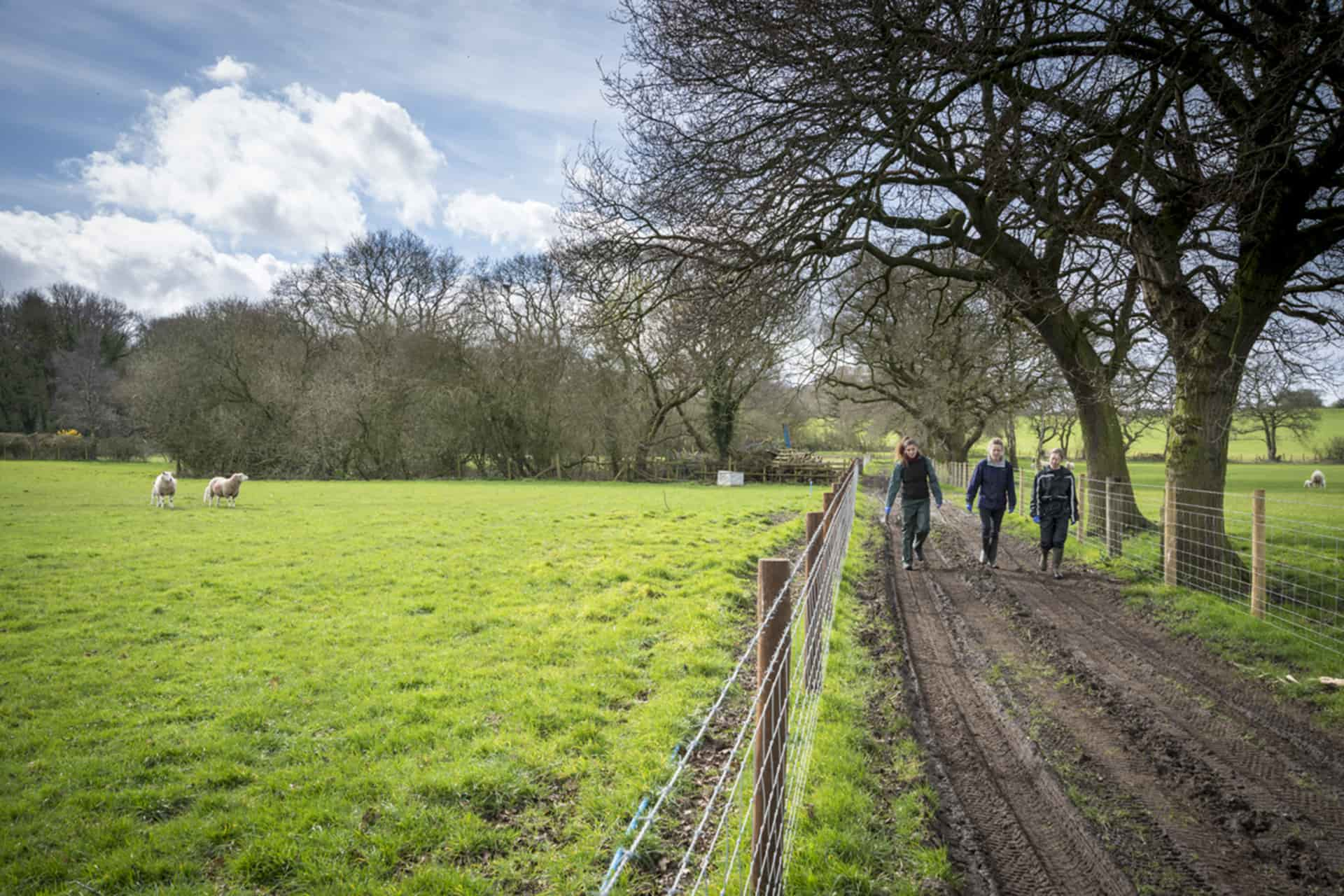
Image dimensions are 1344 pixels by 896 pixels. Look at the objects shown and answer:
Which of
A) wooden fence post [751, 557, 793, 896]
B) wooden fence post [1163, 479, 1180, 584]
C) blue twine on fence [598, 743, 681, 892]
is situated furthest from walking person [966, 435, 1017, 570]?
wooden fence post [751, 557, 793, 896]

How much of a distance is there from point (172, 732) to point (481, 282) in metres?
38.2

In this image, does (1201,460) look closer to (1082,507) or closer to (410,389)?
(1082,507)

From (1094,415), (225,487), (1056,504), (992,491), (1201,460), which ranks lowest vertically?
(225,487)

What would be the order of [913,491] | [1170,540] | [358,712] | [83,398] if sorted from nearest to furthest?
[358,712] → [1170,540] → [913,491] → [83,398]

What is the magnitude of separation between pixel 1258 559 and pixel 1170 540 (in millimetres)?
1780

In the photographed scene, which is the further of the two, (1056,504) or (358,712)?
(1056,504)

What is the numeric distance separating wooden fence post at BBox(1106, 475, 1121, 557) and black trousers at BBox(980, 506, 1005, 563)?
2.29 meters

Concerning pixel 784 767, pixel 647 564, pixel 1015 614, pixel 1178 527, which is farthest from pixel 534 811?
pixel 1178 527

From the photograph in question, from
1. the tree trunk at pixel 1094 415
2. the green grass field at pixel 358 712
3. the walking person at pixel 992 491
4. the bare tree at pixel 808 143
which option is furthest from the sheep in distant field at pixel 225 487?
the tree trunk at pixel 1094 415

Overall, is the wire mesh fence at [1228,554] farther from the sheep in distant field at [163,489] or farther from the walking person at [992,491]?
the sheep in distant field at [163,489]

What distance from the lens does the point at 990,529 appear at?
384 inches

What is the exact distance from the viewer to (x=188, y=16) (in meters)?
8.36

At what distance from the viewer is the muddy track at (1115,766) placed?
3.02 m

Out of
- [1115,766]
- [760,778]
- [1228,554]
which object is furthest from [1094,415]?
[760,778]
